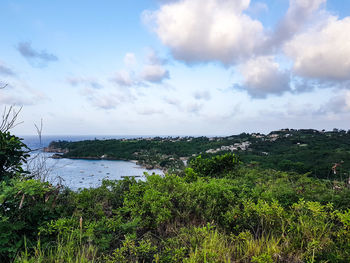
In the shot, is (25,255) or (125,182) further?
(125,182)

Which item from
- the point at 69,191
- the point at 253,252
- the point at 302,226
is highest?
the point at 69,191

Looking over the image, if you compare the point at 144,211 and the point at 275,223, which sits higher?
the point at 144,211

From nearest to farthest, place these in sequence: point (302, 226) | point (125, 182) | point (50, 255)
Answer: point (50, 255), point (302, 226), point (125, 182)

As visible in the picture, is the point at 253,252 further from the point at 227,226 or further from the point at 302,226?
the point at 302,226

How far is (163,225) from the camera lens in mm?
3422

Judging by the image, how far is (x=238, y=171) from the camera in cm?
711

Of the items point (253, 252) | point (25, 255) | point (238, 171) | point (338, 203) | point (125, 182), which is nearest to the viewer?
point (25, 255)

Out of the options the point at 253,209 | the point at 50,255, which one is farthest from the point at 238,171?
the point at 50,255

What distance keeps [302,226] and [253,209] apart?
68 centimetres

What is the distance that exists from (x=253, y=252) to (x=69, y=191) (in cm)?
341

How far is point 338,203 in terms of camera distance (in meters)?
3.71

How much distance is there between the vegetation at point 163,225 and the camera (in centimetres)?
249

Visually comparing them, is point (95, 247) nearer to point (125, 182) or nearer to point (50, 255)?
point (50, 255)

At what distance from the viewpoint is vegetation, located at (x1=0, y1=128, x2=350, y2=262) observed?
2.49 m
